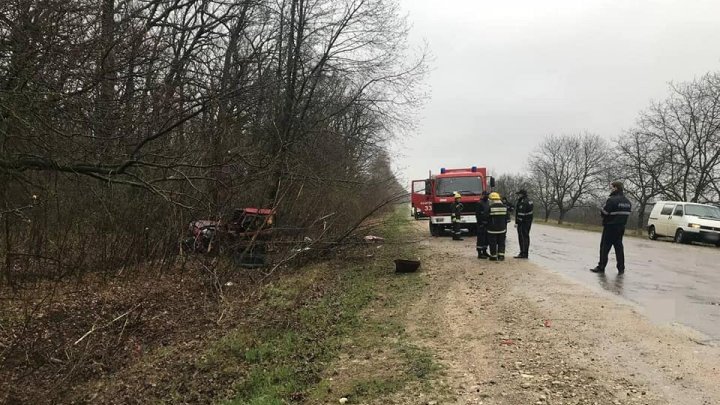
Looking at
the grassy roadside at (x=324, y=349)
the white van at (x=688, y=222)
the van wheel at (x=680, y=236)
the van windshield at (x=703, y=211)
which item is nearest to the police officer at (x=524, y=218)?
the grassy roadside at (x=324, y=349)

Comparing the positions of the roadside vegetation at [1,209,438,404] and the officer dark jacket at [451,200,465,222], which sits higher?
the officer dark jacket at [451,200,465,222]

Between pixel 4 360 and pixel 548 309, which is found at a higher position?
pixel 548 309

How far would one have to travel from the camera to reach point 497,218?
12.3 meters

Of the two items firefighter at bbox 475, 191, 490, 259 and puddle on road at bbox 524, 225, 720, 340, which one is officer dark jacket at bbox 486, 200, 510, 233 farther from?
puddle on road at bbox 524, 225, 720, 340

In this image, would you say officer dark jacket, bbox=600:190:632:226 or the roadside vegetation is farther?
officer dark jacket, bbox=600:190:632:226

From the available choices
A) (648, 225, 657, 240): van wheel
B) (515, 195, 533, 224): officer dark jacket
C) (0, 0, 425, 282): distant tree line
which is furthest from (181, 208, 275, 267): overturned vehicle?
(648, 225, 657, 240): van wheel

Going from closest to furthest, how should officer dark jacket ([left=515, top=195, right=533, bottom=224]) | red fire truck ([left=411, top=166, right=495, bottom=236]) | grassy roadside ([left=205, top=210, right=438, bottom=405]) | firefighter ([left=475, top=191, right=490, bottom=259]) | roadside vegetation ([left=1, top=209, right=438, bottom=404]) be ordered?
grassy roadside ([left=205, top=210, right=438, bottom=405])
roadside vegetation ([left=1, top=209, right=438, bottom=404])
firefighter ([left=475, top=191, right=490, bottom=259])
officer dark jacket ([left=515, top=195, right=533, bottom=224])
red fire truck ([left=411, top=166, right=495, bottom=236])

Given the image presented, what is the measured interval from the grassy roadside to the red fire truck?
881cm

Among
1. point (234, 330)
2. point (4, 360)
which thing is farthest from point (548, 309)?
point (4, 360)

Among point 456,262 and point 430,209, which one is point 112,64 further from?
point 430,209

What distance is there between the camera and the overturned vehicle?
37.6 ft

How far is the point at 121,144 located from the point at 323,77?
1189cm

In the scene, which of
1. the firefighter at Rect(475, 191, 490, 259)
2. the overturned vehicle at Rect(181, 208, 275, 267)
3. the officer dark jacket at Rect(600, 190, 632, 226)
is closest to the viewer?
the officer dark jacket at Rect(600, 190, 632, 226)

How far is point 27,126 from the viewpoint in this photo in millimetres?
7367
